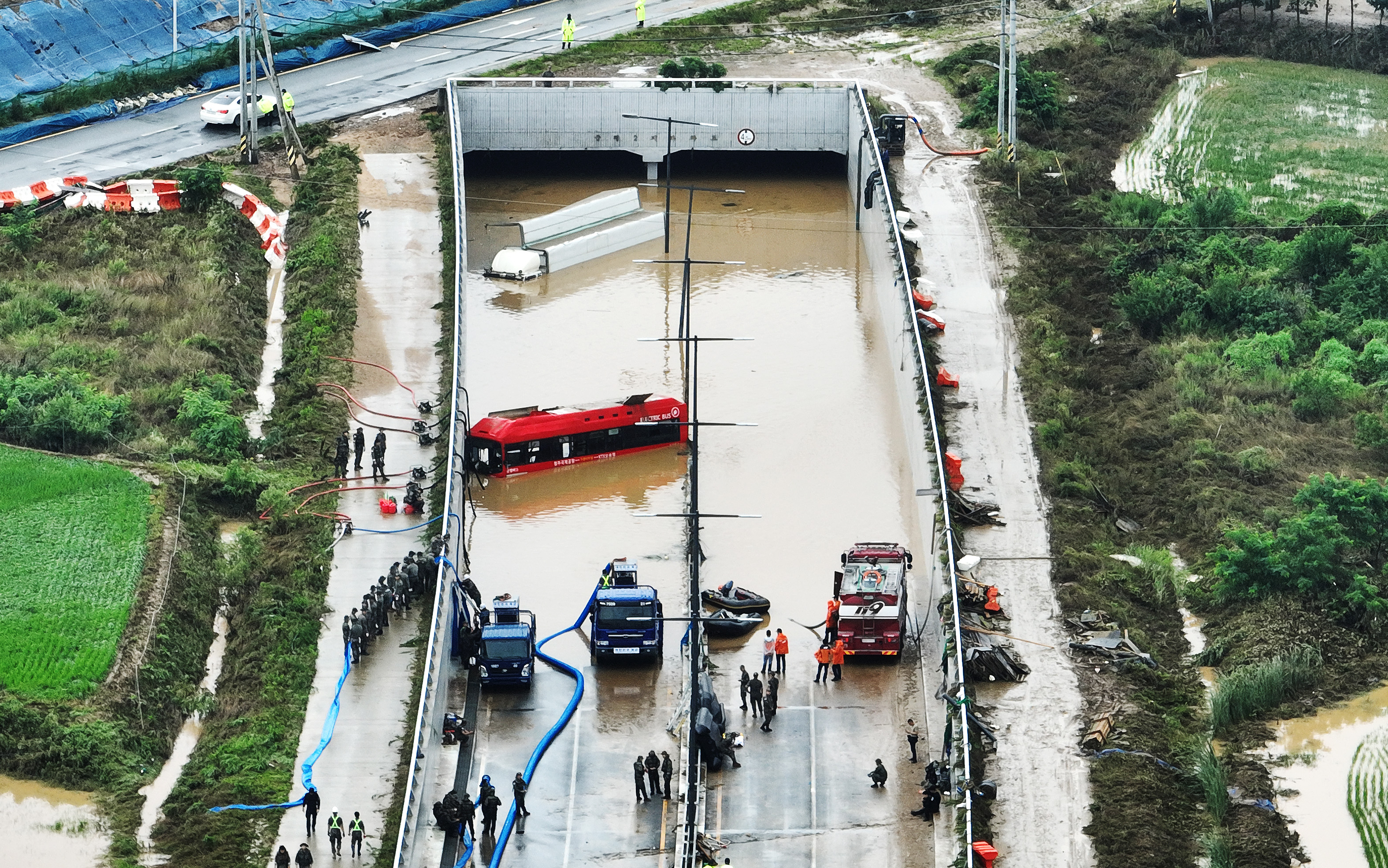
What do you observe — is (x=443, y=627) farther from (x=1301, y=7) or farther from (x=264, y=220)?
(x=1301, y=7)

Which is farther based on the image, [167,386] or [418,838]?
[167,386]

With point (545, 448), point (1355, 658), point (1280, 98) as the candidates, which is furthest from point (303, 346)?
point (1280, 98)

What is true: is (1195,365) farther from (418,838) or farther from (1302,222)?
(418,838)

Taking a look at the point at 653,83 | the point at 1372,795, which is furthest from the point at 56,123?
the point at 1372,795

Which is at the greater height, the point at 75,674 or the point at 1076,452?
the point at 1076,452

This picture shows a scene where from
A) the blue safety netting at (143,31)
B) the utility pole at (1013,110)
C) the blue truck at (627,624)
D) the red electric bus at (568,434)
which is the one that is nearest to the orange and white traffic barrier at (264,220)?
the blue safety netting at (143,31)

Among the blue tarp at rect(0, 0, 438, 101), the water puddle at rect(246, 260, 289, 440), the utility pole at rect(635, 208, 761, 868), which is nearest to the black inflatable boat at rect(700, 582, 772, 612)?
the utility pole at rect(635, 208, 761, 868)

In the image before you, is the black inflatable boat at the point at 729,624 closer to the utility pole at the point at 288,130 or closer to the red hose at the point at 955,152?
the utility pole at the point at 288,130
